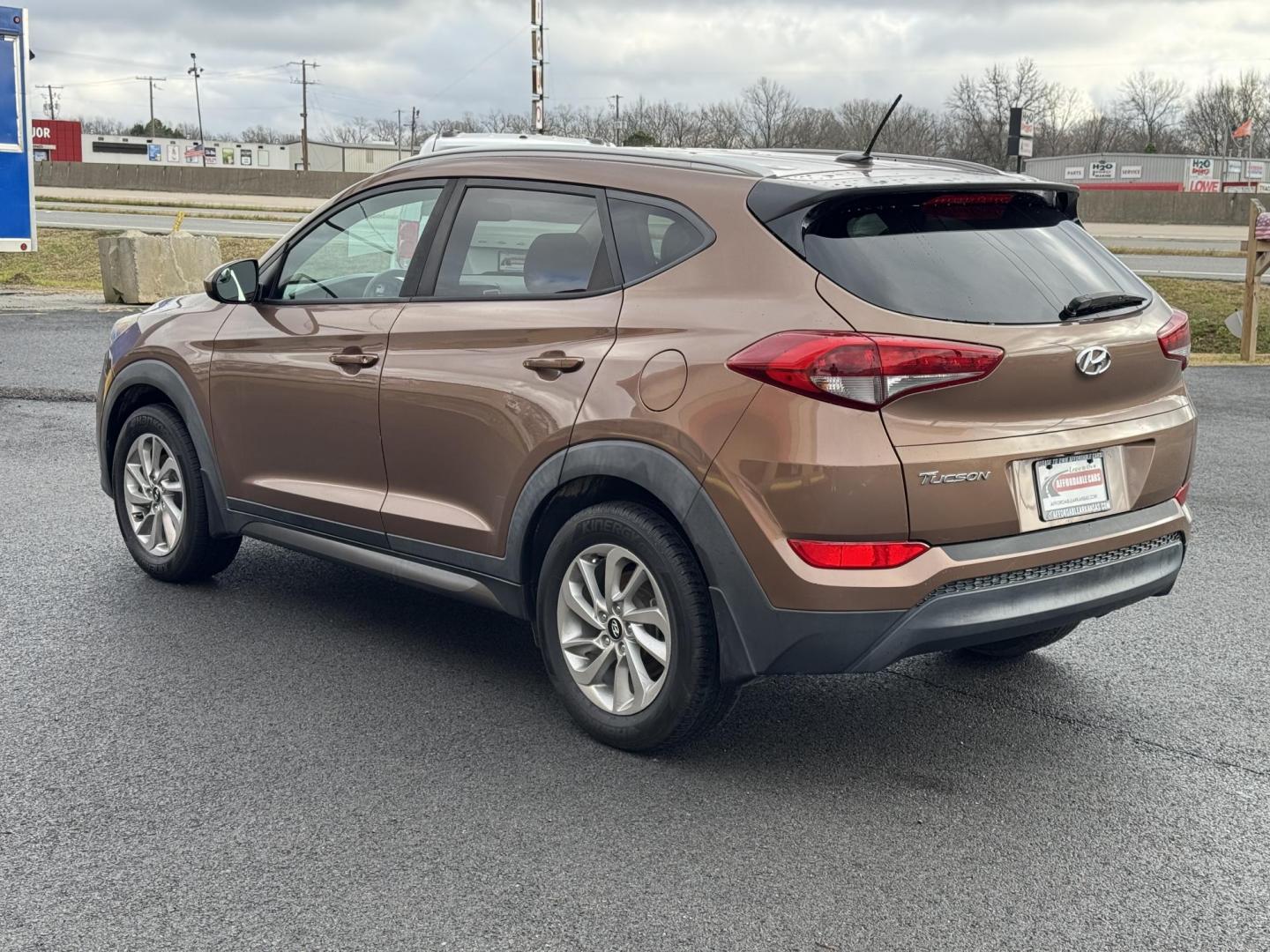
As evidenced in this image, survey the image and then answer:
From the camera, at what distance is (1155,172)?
247 feet

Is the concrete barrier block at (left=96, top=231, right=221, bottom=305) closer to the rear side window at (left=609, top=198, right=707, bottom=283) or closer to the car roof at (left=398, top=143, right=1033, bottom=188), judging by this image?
the car roof at (left=398, top=143, right=1033, bottom=188)

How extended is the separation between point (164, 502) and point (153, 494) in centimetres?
8

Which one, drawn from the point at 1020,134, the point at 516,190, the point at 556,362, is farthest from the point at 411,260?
the point at 1020,134

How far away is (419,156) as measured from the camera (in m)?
5.13

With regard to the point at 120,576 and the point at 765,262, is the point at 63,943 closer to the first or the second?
the point at 765,262

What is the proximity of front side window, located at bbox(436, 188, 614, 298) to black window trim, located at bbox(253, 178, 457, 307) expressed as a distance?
3.9 inches

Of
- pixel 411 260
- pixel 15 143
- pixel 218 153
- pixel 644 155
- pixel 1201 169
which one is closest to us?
pixel 644 155

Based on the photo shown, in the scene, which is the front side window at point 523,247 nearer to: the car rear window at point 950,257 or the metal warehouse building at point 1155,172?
the car rear window at point 950,257

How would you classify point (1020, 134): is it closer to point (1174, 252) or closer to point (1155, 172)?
point (1174, 252)

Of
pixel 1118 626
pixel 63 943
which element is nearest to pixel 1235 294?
pixel 1118 626

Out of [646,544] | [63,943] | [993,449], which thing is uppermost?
[993,449]

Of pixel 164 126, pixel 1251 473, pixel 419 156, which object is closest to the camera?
pixel 419 156

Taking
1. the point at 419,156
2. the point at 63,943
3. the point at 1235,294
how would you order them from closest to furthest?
the point at 63,943 → the point at 419,156 → the point at 1235,294

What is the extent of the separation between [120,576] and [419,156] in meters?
2.44
